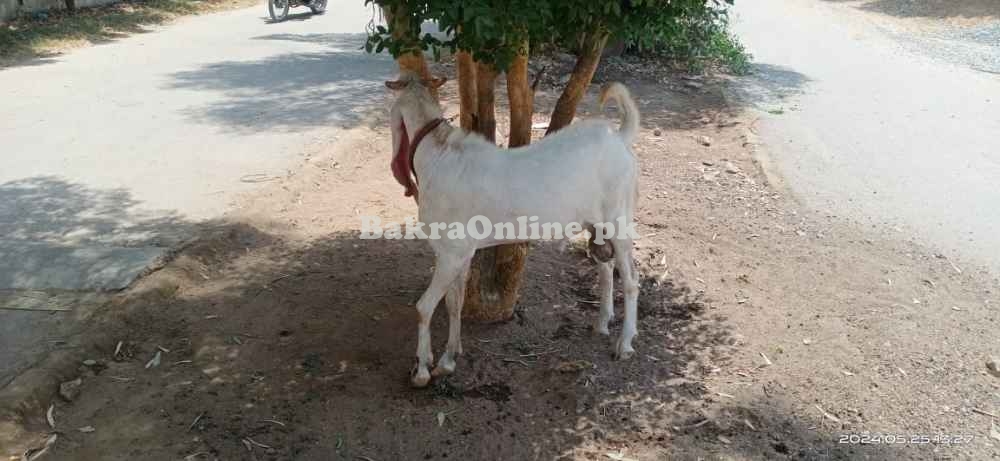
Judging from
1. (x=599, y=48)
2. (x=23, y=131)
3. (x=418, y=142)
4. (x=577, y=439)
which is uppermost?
(x=599, y=48)

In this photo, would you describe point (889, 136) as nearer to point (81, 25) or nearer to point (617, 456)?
point (617, 456)

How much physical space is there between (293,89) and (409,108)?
25.3ft

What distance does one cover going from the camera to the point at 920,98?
418 inches

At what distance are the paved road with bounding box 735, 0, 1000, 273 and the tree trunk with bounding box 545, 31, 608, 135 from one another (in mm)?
3309

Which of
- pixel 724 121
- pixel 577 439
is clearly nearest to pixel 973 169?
pixel 724 121

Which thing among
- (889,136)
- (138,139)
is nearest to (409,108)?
(138,139)

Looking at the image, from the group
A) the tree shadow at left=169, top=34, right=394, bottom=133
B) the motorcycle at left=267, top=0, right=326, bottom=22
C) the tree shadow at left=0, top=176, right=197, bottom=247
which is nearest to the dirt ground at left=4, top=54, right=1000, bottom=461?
the tree shadow at left=0, top=176, right=197, bottom=247

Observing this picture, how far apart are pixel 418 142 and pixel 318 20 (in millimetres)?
16053

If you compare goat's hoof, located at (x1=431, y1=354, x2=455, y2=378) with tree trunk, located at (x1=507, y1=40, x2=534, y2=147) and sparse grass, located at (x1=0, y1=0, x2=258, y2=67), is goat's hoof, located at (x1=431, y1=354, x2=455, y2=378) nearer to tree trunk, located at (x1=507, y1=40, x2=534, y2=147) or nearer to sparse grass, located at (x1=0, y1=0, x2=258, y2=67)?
tree trunk, located at (x1=507, y1=40, x2=534, y2=147)

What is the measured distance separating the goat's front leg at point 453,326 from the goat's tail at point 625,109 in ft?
3.50

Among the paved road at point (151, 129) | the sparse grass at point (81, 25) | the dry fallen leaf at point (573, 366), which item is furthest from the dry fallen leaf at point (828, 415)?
the sparse grass at point (81, 25)

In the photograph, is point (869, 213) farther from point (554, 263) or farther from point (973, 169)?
point (554, 263)

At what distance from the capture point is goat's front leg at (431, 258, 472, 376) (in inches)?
157

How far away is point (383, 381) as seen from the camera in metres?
4.05
